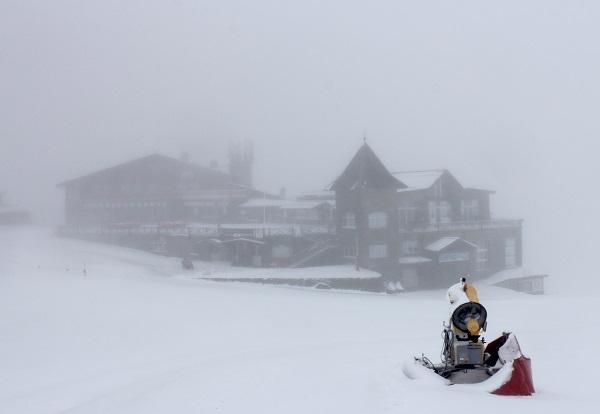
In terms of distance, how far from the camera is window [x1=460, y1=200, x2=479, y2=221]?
112 ft

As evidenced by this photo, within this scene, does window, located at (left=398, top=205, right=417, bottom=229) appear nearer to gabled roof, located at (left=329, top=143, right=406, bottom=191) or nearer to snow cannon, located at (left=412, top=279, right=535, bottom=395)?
gabled roof, located at (left=329, top=143, right=406, bottom=191)

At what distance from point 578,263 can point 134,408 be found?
51289 mm

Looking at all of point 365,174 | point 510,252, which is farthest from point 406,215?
point 510,252

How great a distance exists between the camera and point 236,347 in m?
13.5

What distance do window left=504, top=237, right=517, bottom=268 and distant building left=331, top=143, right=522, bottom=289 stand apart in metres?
0.06

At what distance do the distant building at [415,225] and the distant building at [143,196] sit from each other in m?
7.48

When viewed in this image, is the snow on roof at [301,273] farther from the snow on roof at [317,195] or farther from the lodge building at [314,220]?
the snow on roof at [317,195]

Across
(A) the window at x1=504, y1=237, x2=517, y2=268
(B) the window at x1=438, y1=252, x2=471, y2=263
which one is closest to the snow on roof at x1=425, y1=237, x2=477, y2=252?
(B) the window at x1=438, y1=252, x2=471, y2=263

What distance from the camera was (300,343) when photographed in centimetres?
1402

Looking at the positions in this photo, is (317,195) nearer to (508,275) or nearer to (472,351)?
(508,275)

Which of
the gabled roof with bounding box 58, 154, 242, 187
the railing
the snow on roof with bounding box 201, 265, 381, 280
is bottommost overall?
the snow on roof with bounding box 201, 265, 381, 280

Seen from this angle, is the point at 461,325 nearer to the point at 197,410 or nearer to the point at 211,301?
the point at 197,410

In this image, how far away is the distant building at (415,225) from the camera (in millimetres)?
31078

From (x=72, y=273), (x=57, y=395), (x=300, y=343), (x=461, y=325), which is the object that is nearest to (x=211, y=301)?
(x=300, y=343)
